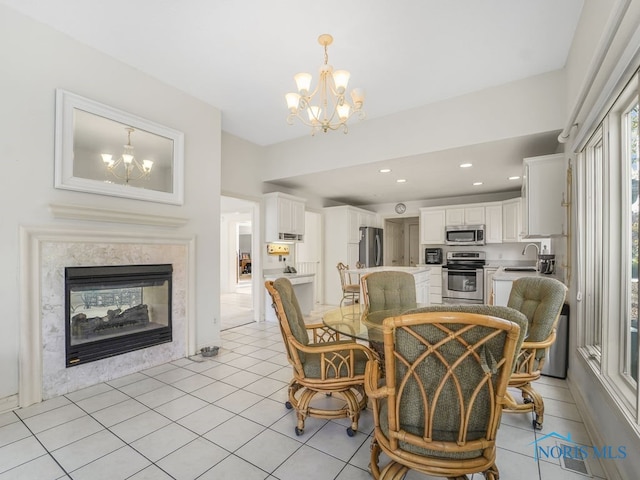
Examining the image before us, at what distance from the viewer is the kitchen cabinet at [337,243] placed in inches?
272

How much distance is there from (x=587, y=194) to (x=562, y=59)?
143 centimetres

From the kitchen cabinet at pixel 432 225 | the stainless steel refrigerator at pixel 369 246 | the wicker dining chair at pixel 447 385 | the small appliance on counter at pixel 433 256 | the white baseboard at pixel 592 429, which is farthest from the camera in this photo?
the stainless steel refrigerator at pixel 369 246

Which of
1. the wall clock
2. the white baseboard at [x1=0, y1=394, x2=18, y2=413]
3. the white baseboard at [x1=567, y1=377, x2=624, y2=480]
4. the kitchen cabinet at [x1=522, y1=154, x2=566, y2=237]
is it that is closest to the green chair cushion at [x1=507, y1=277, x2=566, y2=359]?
the white baseboard at [x1=567, y1=377, x2=624, y2=480]

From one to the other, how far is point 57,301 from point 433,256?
671cm

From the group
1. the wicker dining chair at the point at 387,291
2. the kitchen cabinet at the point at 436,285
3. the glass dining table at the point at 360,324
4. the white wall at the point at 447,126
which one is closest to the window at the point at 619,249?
the white wall at the point at 447,126

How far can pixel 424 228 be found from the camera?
723 cm

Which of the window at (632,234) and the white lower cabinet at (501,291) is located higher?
the window at (632,234)

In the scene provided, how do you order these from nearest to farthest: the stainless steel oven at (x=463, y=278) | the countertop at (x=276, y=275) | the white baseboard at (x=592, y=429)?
the white baseboard at (x=592, y=429), the countertop at (x=276, y=275), the stainless steel oven at (x=463, y=278)

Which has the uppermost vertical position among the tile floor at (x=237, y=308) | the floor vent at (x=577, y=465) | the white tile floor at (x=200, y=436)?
the floor vent at (x=577, y=465)

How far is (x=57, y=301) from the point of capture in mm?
2590

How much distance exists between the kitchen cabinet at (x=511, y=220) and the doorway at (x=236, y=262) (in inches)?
197

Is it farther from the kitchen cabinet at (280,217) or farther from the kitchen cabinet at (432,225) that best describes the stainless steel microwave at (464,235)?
the kitchen cabinet at (280,217)

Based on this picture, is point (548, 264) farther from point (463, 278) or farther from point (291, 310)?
point (291, 310)

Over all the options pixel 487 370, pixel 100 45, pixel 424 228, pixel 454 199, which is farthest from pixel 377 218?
pixel 487 370
